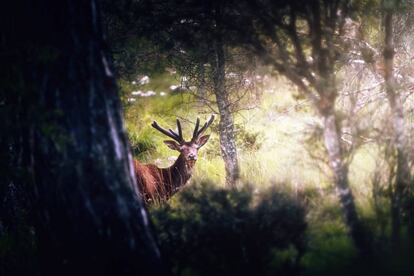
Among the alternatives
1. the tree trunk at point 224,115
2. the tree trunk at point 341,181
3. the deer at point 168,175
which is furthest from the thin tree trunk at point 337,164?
the deer at point 168,175

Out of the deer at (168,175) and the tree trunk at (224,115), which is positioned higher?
the tree trunk at (224,115)

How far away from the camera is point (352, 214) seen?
176 inches

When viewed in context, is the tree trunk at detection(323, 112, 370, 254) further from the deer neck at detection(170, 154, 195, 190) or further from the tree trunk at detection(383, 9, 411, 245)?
the deer neck at detection(170, 154, 195, 190)

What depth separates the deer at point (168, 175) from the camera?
8.07m

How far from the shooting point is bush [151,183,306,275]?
165 inches

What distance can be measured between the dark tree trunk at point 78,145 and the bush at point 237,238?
0.47 m

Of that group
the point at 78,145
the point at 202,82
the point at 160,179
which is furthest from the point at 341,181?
the point at 202,82

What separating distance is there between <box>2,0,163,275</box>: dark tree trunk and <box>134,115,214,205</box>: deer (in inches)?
152

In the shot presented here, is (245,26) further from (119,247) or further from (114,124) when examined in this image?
(119,247)

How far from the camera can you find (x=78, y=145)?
12.0 ft

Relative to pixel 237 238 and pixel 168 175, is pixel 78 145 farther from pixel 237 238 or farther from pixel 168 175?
pixel 168 175

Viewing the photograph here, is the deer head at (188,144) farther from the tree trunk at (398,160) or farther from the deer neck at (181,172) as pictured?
the tree trunk at (398,160)

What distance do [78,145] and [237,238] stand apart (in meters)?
1.63

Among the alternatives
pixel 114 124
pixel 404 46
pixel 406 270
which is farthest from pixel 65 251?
pixel 404 46
